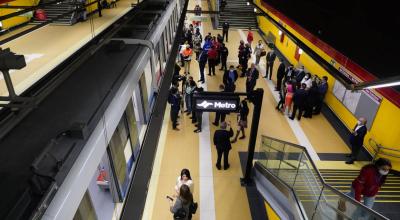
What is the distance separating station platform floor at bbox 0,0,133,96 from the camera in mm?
9430

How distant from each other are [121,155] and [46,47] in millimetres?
10934

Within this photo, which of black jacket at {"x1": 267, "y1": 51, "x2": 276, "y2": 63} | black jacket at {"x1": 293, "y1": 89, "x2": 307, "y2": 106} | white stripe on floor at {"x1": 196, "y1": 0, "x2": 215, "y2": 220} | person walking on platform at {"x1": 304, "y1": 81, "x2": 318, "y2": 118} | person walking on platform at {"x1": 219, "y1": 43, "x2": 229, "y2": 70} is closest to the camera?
white stripe on floor at {"x1": 196, "y1": 0, "x2": 215, "y2": 220}

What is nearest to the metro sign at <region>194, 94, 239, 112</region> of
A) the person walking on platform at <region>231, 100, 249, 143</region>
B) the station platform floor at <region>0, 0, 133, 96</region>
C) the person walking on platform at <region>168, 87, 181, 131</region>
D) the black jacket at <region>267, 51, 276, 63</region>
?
the person walking on platform at <region>168, 87, 181, 131</region>

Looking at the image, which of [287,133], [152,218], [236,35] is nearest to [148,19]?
[152,218]

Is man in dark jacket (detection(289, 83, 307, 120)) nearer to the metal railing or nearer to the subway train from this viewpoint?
the metal railing

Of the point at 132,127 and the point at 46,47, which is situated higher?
the point at 132,127

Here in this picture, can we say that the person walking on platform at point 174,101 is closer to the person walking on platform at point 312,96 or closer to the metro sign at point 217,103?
the metro sign at point 217,103

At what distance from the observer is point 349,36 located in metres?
5.21

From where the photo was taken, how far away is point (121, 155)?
394 centimetres

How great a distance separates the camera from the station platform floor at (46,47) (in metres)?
9.43

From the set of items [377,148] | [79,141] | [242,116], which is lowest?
[377,148]

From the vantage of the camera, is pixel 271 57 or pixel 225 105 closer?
pixel 225 105

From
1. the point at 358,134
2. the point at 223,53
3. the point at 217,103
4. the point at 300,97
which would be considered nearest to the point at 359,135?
the point at 358,134

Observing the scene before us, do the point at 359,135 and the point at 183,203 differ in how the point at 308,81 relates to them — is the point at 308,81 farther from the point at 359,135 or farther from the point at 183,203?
the point at 183,203
